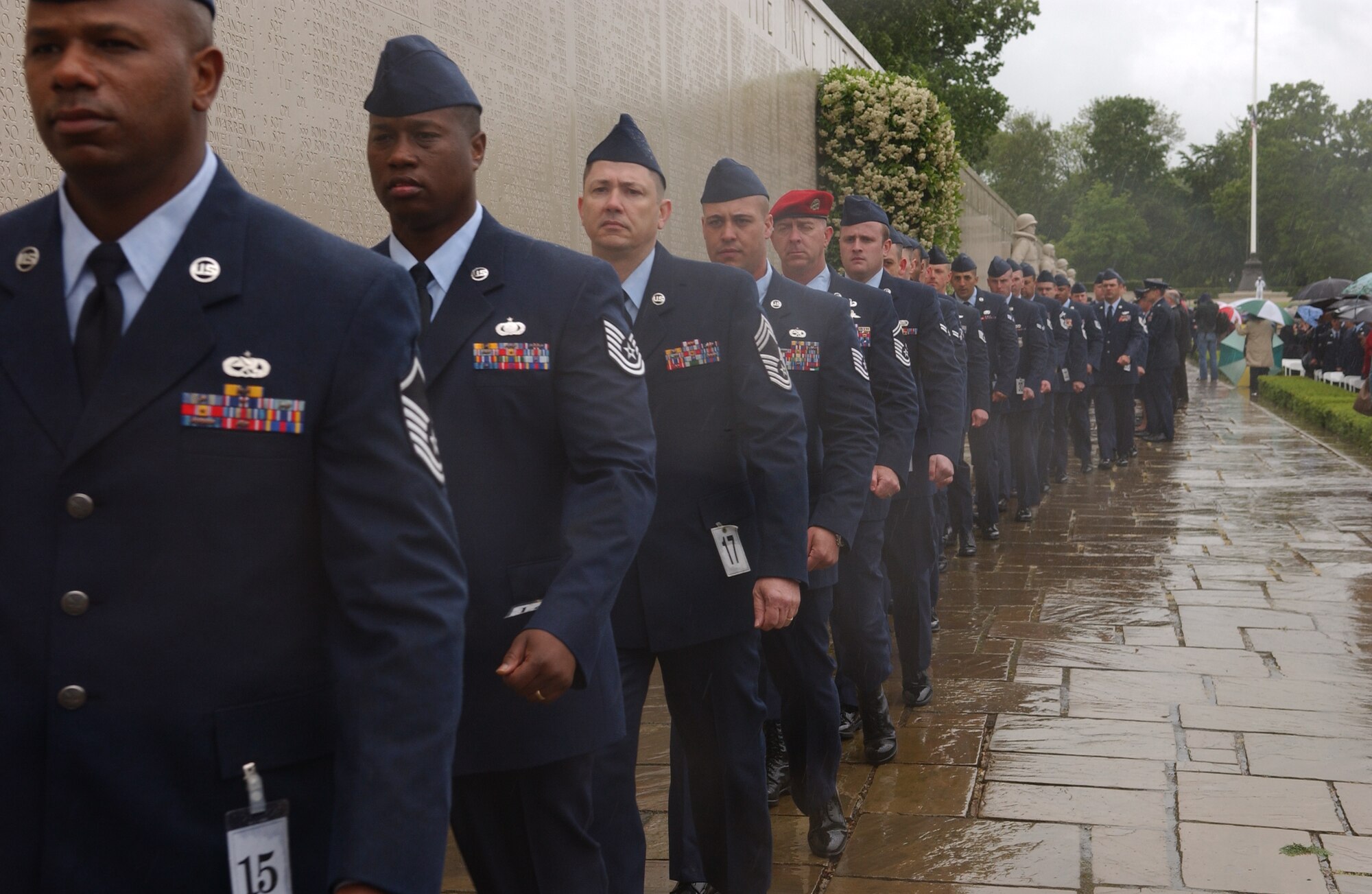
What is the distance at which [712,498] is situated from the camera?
12.2ft

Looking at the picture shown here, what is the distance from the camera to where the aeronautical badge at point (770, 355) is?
12.4 feet

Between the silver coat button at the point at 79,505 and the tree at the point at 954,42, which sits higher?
the tree at the point at 954,42

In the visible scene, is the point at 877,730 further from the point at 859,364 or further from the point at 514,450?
the point at 514,450

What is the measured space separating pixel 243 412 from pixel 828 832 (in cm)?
309

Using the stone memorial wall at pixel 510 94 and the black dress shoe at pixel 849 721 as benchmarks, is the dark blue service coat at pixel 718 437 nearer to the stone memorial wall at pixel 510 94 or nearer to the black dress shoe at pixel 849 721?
the stone memorial wall at pixel 510 94

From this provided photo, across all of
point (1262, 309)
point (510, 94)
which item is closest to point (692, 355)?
point (510, 94)

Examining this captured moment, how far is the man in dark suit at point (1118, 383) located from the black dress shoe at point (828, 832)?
11810mm

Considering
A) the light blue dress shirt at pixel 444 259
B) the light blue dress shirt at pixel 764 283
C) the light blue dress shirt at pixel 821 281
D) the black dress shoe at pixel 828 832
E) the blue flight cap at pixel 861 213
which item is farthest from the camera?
the blue flight cap at pixel 861 213

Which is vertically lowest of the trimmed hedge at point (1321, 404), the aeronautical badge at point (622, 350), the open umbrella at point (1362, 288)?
the trimmed hedge at point (1321, 404)

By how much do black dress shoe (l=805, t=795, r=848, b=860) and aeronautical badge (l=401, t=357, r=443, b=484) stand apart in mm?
2872

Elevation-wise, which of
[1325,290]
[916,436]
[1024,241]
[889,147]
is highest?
[889,147]

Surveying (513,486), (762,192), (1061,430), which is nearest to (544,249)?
(513,486)

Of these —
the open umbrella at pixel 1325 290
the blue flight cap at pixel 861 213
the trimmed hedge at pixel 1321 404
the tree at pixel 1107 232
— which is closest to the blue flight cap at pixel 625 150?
the blue flight cap at pixel 861 213

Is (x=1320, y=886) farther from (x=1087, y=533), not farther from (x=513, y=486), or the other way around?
(x=1087, y=533)
